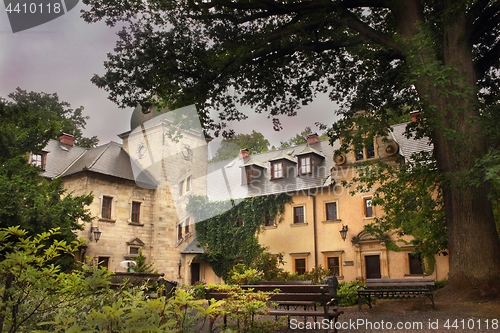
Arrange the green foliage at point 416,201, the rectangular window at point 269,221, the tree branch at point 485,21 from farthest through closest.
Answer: the rectangular window at point 269,221 → the green foliage at point 416,201 → the tree branch at point 485,21

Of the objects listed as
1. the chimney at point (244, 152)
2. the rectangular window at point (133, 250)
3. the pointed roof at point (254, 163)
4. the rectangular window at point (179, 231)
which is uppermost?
the chimney at point (244, 152)

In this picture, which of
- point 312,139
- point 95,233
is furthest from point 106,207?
point 312,139

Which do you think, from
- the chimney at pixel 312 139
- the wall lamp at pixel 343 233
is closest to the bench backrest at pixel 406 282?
the wall lamp at pixel 343 233

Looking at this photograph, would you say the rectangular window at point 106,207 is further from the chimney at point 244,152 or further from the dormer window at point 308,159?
the dormer window at point 308,159

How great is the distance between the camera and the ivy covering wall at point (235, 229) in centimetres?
2416

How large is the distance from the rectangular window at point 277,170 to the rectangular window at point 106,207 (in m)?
9.36

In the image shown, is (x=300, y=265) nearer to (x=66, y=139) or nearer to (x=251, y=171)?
(x=251, y=171)

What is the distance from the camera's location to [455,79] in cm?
923

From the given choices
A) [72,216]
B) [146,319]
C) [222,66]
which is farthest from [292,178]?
[146,319]

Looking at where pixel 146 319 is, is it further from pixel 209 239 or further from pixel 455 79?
pixel 209 239

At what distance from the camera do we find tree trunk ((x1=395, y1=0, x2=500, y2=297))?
8.83 metres

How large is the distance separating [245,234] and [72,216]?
992cm

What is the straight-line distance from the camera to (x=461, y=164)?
9500 mm

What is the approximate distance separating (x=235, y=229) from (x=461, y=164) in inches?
652
